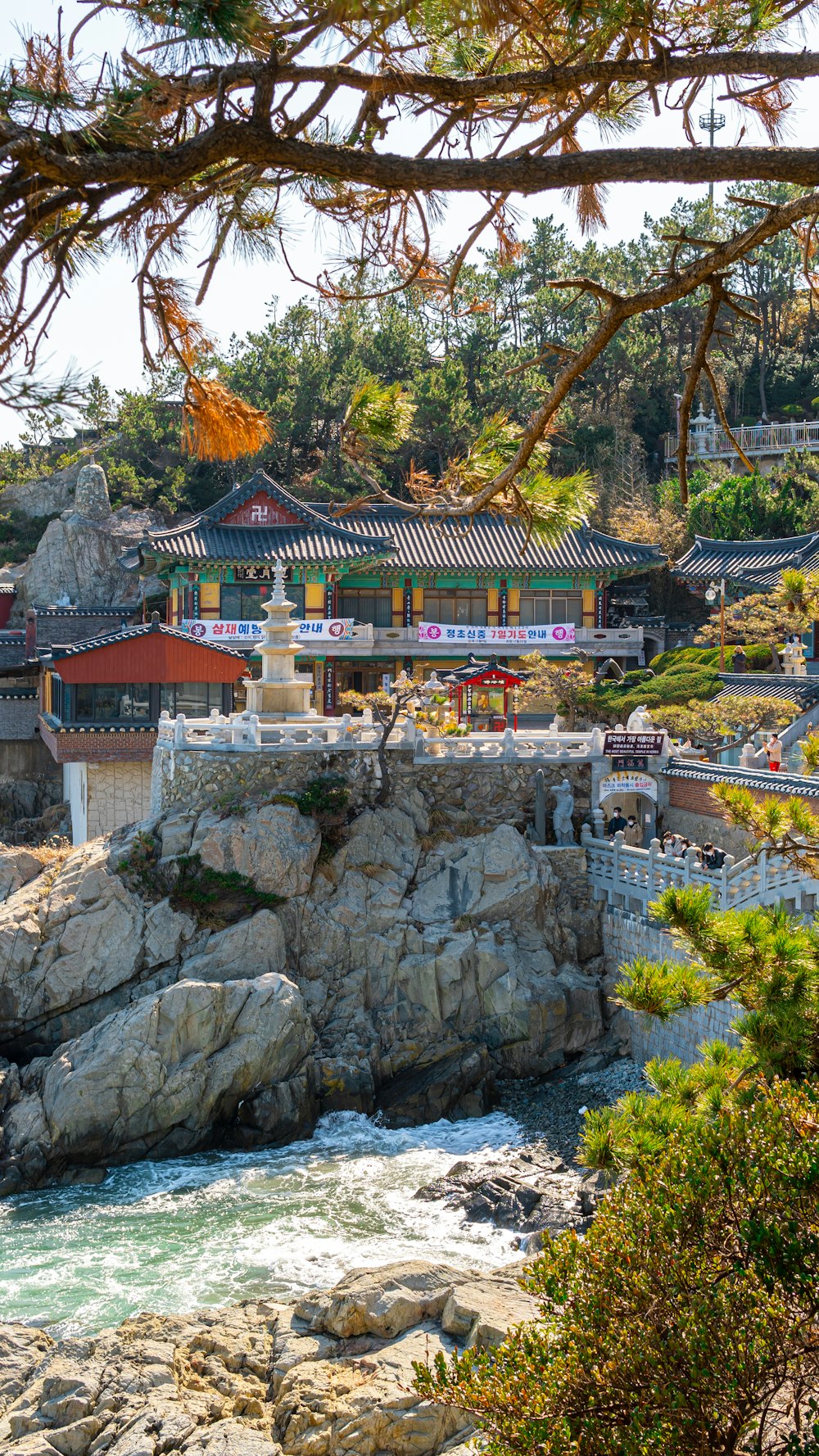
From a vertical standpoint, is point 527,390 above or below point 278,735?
above

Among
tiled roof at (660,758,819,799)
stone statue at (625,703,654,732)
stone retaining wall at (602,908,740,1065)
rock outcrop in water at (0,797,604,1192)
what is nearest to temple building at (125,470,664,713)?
stone statue at (625,703,654,732)

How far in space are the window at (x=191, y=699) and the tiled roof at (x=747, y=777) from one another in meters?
12.3

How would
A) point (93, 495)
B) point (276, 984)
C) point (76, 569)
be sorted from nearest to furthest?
point (276, 984) < point (76, 569) < point (93, 495)

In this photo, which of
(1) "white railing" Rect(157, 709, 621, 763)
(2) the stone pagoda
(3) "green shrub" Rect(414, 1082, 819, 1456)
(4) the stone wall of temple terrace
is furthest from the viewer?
(2) the stone pagoda

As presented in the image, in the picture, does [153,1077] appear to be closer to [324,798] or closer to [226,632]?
[324,798]

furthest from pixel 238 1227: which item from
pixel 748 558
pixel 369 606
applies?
pixel 748 558

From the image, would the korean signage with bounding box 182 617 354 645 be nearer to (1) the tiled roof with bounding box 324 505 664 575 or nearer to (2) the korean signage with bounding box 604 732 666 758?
(1) the tiled roof with bounding box 324 505 664 575

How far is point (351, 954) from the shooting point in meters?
28.0

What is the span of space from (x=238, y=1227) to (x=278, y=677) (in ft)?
46.5

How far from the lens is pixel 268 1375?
15.5m

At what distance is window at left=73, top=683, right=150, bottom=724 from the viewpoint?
114ft

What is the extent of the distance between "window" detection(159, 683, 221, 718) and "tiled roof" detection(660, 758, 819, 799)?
1232 cm

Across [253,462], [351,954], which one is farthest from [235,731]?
[253,462]

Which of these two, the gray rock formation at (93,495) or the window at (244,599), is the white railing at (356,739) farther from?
the gray rock formation at (93,495)
